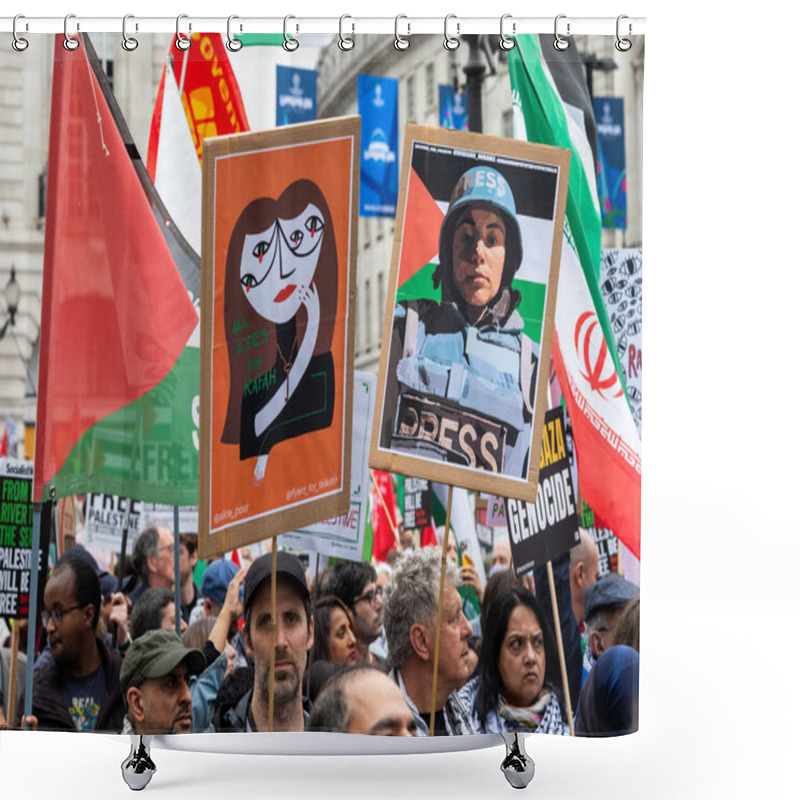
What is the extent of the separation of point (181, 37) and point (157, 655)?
1.28 metres

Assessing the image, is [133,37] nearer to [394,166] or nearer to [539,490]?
[394,166]

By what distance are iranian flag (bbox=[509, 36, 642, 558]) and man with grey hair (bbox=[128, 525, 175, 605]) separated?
0.88 m

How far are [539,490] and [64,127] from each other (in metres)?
1.24

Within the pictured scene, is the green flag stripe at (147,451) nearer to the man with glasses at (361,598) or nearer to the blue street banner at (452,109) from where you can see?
the man with glasses at (361,598)

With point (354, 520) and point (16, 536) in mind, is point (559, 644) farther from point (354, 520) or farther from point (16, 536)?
point (16, 536)

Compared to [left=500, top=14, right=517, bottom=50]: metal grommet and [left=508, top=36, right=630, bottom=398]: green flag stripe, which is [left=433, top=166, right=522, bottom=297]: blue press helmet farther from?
[left=500, top=14, right=517, bottom=50]: metal grommet

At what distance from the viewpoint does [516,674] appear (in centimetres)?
292

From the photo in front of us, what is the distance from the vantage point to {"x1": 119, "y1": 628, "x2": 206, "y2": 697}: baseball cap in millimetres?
2879

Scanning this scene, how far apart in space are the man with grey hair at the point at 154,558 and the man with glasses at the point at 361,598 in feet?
1.11

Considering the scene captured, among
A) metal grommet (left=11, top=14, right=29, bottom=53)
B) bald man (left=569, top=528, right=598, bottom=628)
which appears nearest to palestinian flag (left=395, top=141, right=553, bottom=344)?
bald man (left=569, top=528, right=598, bottom=628)

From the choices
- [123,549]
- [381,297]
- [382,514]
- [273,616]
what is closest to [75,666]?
[123,549]

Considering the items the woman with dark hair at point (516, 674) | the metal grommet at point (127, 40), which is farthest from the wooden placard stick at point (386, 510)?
the metal grommet at point (127, 40)

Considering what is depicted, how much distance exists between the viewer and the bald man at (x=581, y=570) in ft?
9.57

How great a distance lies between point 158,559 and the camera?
9.43ft
